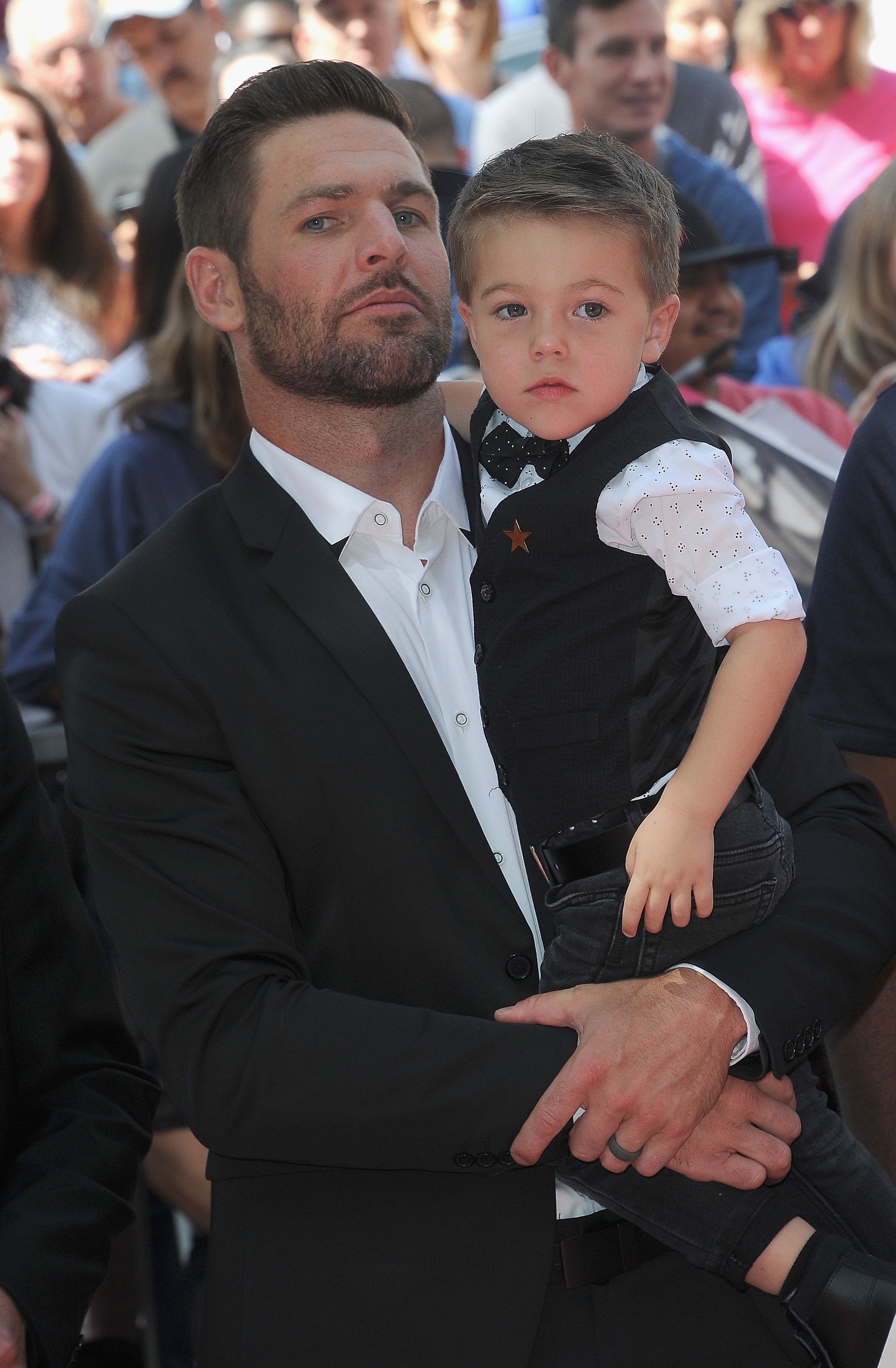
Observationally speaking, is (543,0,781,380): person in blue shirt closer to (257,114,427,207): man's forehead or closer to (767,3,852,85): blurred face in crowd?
(767,3,852,85): blurred face in crowd

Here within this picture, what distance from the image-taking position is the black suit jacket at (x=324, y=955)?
1.79 metres

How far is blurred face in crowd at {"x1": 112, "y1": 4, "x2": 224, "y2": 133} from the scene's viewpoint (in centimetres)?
569

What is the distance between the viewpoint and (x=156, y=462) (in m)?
3.89

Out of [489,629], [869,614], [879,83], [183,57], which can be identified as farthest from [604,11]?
[489,629]

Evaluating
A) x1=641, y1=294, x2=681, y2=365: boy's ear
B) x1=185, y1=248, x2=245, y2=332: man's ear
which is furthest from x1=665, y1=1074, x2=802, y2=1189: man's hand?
x1=185, y1=248, x2=245, y2=332: man's ear

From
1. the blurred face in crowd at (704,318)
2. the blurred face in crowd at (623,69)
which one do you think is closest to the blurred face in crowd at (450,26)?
the blurred face in crowd at (623,69)

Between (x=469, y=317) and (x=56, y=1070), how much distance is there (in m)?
1.23

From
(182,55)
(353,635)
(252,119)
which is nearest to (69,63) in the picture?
(182,55)

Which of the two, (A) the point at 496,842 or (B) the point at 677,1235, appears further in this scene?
(A) the point at 496,842

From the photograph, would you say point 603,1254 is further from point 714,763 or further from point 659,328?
point 659,328

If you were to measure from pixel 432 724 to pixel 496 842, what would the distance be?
0.20 metres

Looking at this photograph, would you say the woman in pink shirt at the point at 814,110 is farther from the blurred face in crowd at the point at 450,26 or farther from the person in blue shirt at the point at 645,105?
the blurred face in crowd at the point at 450,26

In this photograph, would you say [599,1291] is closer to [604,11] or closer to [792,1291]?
[792,1291]

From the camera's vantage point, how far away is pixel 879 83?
18.6 ft
